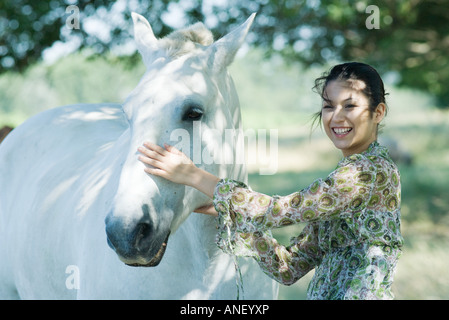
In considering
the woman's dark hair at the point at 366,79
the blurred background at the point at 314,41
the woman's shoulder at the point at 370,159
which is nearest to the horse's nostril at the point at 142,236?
the woman's shoulder at the point at 370,159

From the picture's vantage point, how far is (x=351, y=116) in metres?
1.98

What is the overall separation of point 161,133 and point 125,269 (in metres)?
0.79

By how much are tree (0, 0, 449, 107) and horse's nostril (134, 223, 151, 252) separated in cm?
376

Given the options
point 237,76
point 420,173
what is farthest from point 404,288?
point 237,76

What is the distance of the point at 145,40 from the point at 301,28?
18.3ft

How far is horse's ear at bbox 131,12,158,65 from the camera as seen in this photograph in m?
2.24

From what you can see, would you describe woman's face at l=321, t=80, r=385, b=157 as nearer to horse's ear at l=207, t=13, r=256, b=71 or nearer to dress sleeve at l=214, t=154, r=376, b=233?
dress sleeve at l=214, t=154, r=376, b=233

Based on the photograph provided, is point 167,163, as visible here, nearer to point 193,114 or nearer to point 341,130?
point 193,114

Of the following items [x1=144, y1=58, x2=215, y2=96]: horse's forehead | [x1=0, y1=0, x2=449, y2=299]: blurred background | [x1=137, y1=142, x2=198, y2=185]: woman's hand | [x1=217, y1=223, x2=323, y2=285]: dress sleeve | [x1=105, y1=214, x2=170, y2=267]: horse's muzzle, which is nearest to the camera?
[x1=105, y1=214, x2=170, y2=267]: horse's muzzle

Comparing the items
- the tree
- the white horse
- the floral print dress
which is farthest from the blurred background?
the floral print dress

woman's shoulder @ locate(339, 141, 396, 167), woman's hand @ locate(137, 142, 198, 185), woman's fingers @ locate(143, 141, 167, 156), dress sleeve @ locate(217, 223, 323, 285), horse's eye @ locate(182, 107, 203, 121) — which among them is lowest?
dress sleeve @ locate(217, 223, 323, 285)

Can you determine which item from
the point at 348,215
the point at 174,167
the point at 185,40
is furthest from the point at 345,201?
the point at 185,40

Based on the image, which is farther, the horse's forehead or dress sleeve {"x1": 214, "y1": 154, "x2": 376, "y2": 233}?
the horse's forehead
